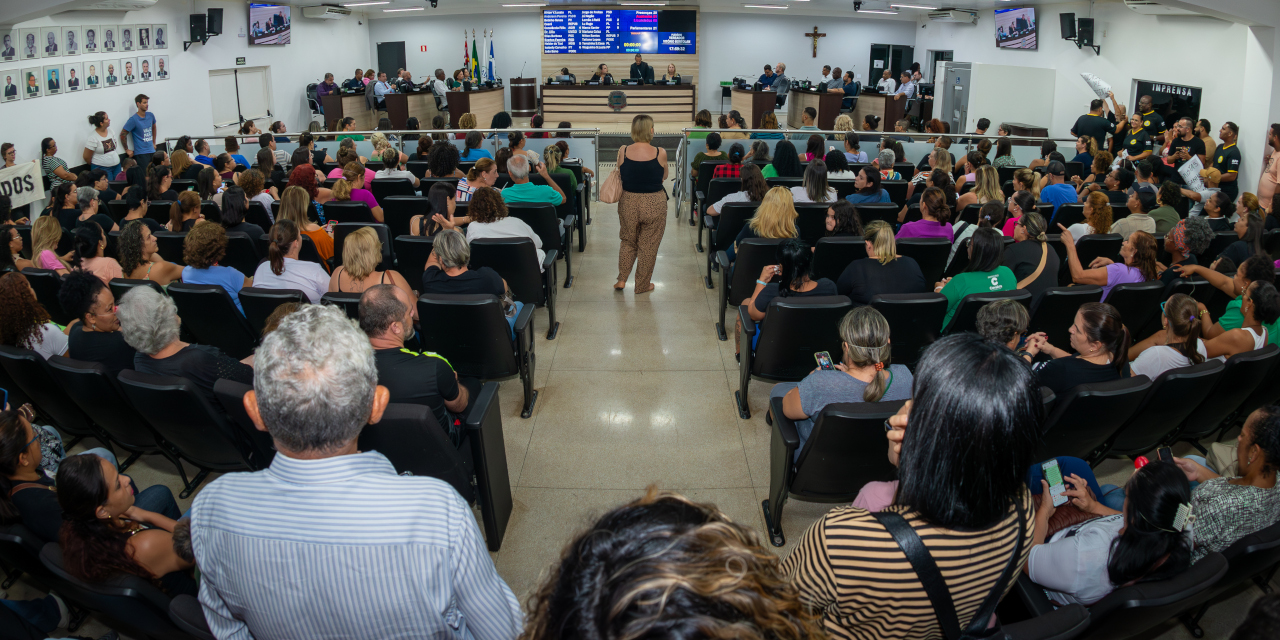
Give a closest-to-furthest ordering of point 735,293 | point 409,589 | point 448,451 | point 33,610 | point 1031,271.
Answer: point 409,589
point 33,610
point 448,451
point 1031,271
point 735,293

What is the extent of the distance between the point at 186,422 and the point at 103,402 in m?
0.52

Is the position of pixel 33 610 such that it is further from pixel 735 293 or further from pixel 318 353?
pixel 735 293

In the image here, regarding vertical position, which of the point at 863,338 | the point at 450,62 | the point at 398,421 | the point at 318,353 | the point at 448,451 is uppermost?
the point at 450,62

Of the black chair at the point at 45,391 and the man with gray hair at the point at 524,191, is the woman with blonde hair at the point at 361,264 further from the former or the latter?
the man with gray hair at the point at 524,191

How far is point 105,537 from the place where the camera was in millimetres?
2119

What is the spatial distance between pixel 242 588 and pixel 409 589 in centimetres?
35

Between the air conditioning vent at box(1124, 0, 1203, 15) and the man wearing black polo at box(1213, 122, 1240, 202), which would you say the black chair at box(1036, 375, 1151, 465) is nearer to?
the man wearing black polo at box(1213, 122, 1240, 202)

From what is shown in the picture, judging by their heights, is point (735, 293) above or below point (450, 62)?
below

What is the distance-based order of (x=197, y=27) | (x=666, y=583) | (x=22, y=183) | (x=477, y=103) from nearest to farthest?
1. (x=666, y=583)
2. (x=22, y=183)
3. (x=197, y=27)
4. (x=477, y=103)

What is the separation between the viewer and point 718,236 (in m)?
5.89

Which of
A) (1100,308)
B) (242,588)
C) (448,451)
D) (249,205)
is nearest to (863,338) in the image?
(1100,308)

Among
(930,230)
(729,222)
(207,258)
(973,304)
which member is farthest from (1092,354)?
(207,258)

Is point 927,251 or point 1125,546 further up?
point 927,251

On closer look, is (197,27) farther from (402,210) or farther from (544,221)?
(544,221)
